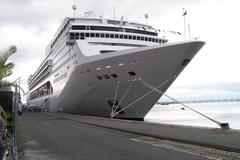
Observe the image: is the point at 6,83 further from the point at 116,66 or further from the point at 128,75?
the point at 128,75

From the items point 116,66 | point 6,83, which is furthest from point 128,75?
point 6,83

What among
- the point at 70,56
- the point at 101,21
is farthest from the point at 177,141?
the point at 101,21

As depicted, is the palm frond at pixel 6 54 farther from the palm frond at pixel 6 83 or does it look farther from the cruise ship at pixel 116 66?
the cruise ship at pixel 116 66

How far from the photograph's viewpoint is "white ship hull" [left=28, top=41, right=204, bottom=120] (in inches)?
912

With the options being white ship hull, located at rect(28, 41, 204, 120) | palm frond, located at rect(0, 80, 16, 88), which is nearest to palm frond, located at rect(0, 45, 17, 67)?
palm frond, located at rect(0, 80, 16, 88)

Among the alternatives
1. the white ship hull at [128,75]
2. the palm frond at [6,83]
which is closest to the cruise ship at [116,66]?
the white ship hull at [128,75]

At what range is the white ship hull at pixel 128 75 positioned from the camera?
23172mm

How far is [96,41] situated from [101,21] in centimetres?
513

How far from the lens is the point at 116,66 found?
24.7 m

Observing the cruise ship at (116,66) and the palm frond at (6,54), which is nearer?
the palm frond at (6,54)

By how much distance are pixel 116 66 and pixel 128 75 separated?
101 centimetres

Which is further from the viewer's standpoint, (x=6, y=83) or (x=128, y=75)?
(x=128, y=75)

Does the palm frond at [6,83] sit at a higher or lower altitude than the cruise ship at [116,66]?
lower

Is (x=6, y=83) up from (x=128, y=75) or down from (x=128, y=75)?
down
